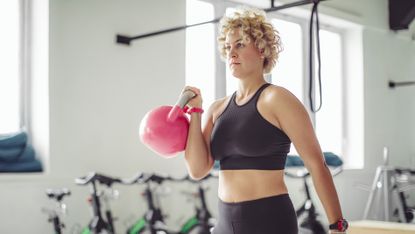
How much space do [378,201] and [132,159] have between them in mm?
3336

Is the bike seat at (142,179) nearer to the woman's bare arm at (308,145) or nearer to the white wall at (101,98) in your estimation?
the white wall at (101,98)

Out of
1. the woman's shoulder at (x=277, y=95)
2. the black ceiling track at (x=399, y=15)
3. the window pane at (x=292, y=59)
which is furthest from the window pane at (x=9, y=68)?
the black ceiling track at (x=399, y=15)

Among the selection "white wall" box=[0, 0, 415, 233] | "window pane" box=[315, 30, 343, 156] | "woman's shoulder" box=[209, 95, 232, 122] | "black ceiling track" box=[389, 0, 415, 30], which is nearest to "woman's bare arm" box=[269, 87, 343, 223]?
"woman's shoulder" box=[209, 95, 232, 122]

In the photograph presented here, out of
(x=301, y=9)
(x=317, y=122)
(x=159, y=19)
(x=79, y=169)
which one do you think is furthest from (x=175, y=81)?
(x=317, y=122)

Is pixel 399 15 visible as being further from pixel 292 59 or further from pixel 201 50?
pixel 201 50

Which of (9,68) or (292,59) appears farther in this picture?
(292,59)

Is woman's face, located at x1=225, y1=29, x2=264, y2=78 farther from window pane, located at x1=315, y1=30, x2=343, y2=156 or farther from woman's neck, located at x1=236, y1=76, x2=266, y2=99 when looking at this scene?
window pane, located at x1=315, y1=30, x2=343, y2=156

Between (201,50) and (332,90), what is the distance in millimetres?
2425

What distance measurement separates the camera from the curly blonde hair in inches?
67.0

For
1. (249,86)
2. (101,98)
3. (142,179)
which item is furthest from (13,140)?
(249,86)

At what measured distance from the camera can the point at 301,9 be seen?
6.11 m

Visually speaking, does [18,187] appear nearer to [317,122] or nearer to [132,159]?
[132,159]

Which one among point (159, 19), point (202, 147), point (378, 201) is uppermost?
point (159, 19)

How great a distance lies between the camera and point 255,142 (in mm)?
1602
